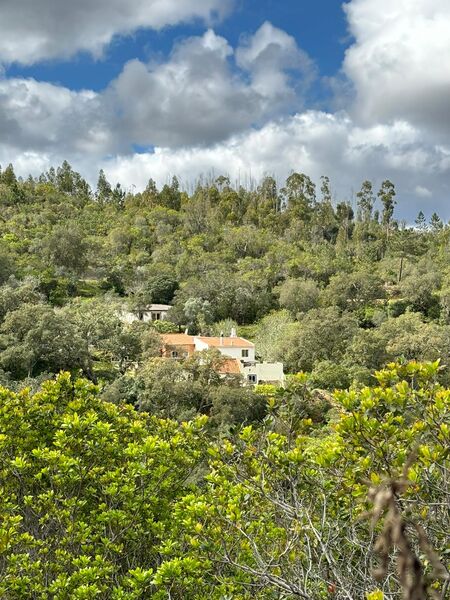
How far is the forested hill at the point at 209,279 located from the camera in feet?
92.5

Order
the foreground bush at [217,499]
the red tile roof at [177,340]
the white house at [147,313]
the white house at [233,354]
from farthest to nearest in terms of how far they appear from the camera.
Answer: the white house at [147,313] < the red tile roof at [177,340] < the white house at [233,354] < the foreground bush at [217,499]

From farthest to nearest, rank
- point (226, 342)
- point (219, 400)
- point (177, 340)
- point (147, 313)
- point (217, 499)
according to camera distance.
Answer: point (147, 313) → point (177, 340) → point (226, 342) → point (219, 400) → point (217, 499)

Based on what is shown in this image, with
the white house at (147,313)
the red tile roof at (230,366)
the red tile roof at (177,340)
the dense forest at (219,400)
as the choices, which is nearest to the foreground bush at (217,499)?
the dense forest at (219,400)

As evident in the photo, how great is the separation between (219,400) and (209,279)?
2187 cm

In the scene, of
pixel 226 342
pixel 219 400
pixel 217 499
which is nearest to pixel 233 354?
pixel 226 342

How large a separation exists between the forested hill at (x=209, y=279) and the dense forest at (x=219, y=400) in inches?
7.6

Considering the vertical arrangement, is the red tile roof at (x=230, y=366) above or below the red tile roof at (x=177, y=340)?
below

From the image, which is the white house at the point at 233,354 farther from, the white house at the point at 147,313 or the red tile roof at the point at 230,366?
the white house at the point at 147,313

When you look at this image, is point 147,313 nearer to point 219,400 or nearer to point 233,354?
point 233,354

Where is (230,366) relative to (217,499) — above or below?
below

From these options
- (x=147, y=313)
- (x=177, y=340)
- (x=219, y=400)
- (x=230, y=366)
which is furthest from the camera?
(x=147, y=313)

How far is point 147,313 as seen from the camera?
4131 centimetres

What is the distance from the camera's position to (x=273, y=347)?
3406cm

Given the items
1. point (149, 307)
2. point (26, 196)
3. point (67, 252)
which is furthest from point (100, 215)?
point (149, 307)
